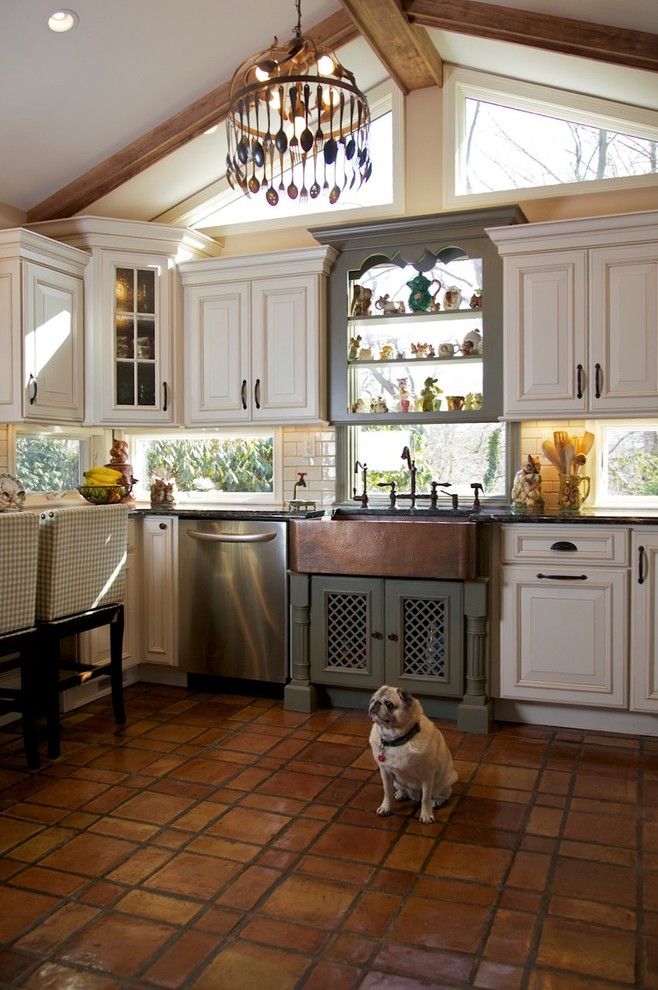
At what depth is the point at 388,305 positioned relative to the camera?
4.64 meters

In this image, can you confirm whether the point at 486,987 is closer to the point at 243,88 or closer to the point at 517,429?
the point at 243,88

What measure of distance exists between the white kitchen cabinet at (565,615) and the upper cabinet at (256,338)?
144 cm

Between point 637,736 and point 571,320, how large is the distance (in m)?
1.93

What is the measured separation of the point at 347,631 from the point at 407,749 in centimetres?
135

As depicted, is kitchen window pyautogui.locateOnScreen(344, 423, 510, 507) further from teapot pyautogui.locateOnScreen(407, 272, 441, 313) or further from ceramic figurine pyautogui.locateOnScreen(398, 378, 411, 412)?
teapot pyautogui.locateOnScreen(407, 272, 441, 313)

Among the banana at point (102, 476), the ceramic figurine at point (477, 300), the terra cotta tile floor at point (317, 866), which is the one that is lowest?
the terra cotta tile floor at point (317, 866)

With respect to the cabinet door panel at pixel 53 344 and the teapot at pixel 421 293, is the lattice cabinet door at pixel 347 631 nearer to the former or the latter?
the teapot at pixel 421 293

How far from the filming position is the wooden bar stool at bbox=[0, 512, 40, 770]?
3266 millimetres

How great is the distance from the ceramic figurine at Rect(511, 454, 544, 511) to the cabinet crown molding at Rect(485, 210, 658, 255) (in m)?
1.05

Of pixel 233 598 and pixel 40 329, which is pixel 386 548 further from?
pixel 40 329

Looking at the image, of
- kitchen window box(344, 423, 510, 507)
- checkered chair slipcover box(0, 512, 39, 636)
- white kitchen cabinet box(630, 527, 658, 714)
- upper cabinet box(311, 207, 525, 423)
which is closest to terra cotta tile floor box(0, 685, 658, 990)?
white kitchen cabinet box(630, 527, 658, 714)

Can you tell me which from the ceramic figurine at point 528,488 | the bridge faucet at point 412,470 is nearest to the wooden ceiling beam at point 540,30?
the ceramic figurine at point 528,488

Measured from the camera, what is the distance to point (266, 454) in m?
5.11

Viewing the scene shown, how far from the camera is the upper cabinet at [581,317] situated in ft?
12.9
